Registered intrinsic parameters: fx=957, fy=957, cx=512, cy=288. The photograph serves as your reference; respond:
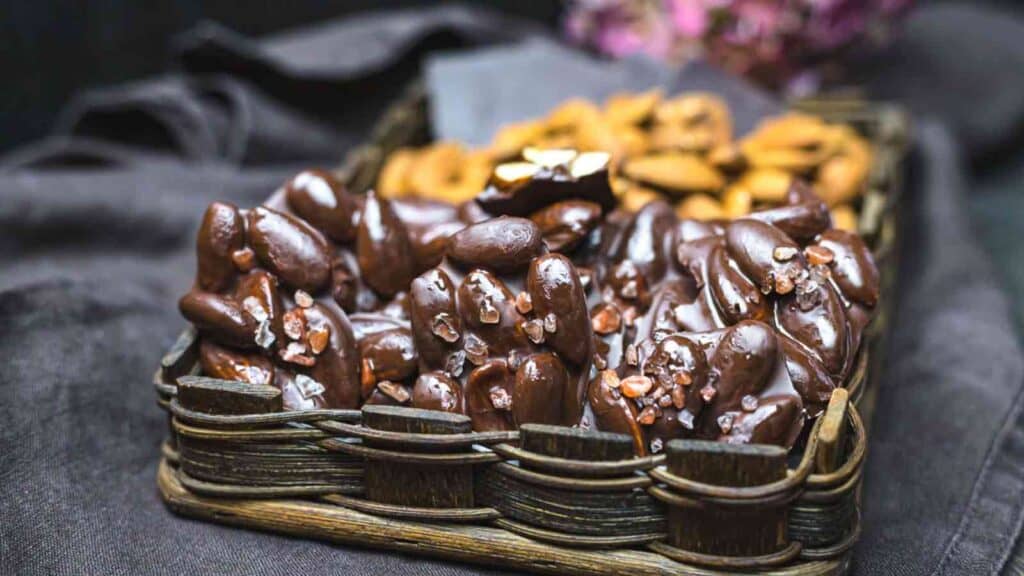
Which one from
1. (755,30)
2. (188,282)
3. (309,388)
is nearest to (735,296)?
(309,388)

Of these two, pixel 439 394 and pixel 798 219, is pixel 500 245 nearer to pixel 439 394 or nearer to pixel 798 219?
pixel 439 394

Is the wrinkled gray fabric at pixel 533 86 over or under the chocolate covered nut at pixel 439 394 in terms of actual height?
over

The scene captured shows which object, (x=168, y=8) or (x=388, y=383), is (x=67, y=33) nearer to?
(x=168, y=8)

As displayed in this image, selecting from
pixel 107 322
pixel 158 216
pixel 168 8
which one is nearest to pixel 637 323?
pixel 107 322

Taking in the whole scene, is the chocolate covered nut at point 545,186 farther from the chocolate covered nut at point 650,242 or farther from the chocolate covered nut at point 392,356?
the chocolate covered nut at point 392,356

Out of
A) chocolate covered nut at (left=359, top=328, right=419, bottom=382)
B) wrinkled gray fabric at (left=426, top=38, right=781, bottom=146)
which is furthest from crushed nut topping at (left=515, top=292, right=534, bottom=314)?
wrinkled gray fabric at (left=426, top=38, right=781, bottom=146)

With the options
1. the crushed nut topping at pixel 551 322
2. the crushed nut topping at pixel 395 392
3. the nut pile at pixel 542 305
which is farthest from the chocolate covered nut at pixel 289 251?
the crushed nut topping at pixel 551 322
